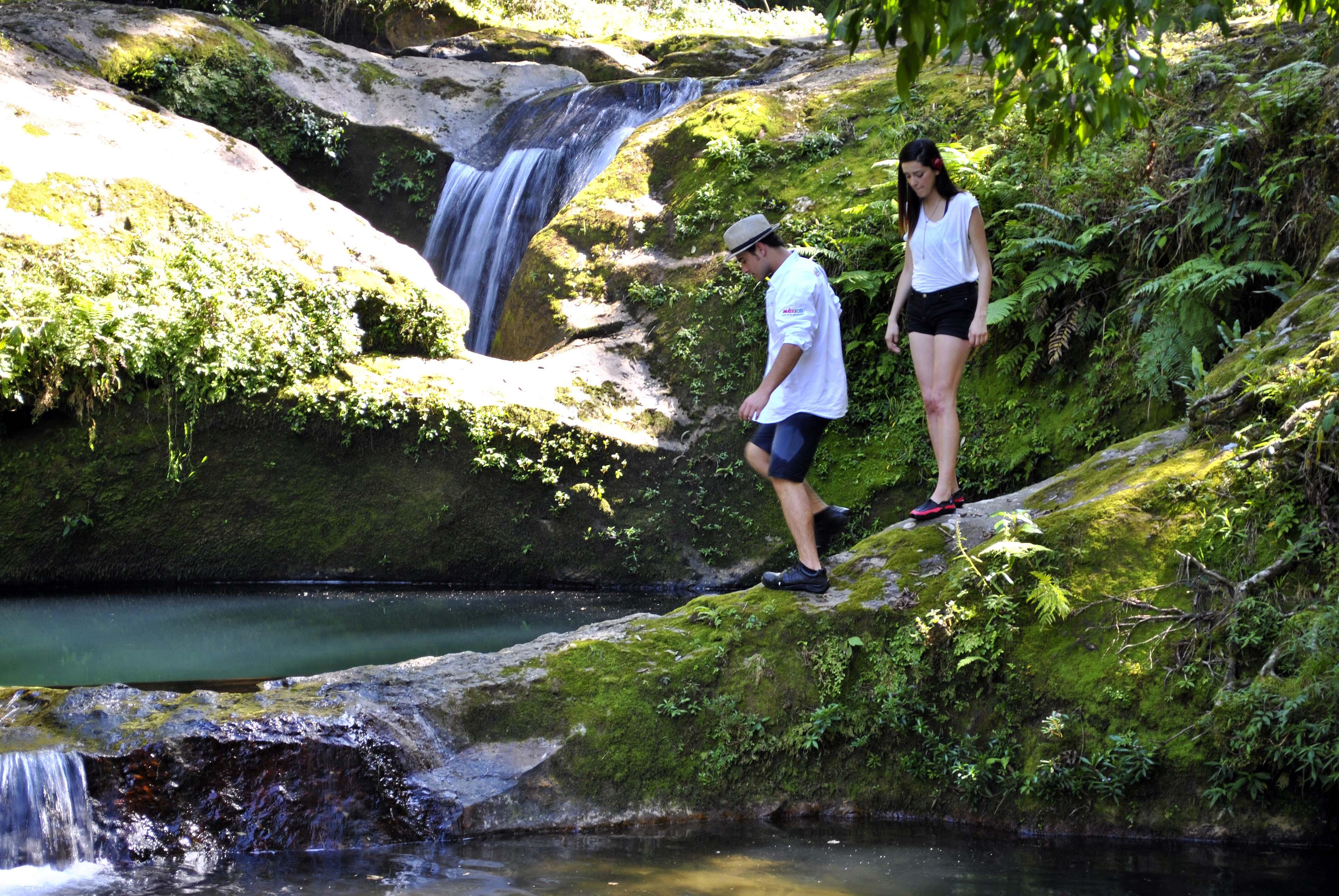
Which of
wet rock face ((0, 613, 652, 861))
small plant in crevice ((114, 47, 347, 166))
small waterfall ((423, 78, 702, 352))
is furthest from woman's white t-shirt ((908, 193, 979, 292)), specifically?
small plant in crevice ((114, 47, 347, 166))

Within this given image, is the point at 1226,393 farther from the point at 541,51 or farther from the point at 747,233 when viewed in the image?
the point at 541,51

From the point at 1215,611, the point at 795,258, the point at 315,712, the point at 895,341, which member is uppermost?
the point at 795,258

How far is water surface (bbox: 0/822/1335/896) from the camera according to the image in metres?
4.10

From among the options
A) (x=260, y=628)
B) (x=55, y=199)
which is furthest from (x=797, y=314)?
(x=55, y=199)

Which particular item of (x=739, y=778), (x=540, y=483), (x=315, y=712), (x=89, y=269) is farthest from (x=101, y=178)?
(x=739, y=778)

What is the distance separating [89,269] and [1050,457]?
845 centimetres

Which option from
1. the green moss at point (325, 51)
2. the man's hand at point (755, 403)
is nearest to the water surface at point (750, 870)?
the man's hand at point (755, 403)

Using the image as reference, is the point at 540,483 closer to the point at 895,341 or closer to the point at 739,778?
the point at 895,341

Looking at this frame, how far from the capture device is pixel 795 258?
5.54 m

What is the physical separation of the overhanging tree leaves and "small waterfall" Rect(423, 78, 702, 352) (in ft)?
34.6

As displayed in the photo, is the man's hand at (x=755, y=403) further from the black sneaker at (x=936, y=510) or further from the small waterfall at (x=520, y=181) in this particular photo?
the small waterfall at (x=520, y=181)

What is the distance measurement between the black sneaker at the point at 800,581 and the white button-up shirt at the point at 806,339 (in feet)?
2.77

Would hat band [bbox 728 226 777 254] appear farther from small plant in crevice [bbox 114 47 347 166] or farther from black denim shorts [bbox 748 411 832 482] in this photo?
small plant in crevice [bbox 114 47 347 166]

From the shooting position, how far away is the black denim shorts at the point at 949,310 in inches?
233
